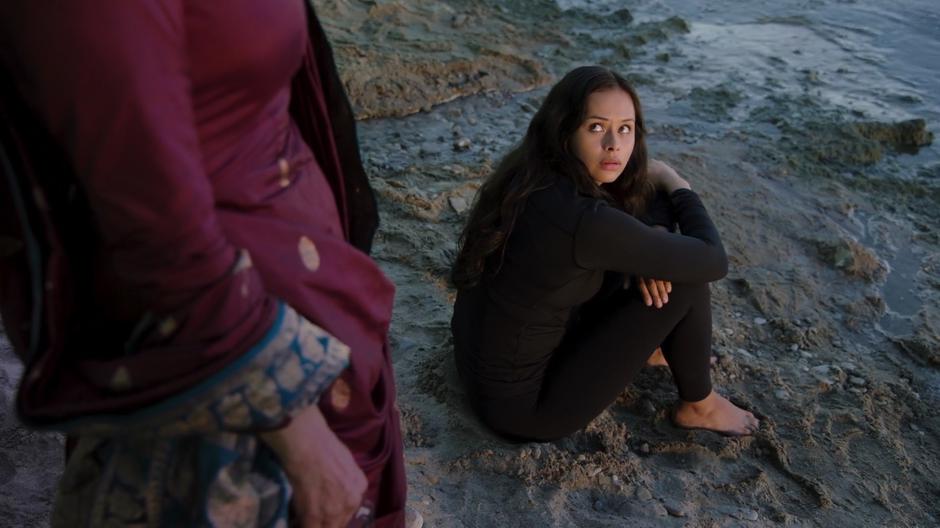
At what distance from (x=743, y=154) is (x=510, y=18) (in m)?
2.84

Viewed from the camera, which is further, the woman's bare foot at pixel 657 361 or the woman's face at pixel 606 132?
the woman's bare foot at pixel 657 361

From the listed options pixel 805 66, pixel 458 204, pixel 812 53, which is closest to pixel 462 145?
pixel 458 204

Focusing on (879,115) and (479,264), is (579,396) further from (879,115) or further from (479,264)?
(879,115)

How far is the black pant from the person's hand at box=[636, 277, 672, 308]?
2 centimetres

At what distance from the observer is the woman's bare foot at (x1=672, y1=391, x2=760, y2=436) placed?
2814 mm

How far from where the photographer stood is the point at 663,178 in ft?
9.86

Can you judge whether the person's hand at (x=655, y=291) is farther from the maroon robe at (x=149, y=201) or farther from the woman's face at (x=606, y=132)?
the maroon robe at (x=149, y=201)

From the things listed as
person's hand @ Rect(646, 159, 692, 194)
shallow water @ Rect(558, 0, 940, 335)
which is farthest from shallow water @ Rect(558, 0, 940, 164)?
person's hand @ Rect(646, 159, 692, 194)

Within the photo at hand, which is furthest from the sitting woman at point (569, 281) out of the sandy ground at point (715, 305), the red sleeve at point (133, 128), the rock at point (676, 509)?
the red sleeve at point (133, 128)

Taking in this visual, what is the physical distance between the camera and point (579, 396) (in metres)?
2.63

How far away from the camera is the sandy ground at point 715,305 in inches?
98.0

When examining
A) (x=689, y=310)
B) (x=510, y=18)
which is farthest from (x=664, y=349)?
(x=510, y=18)

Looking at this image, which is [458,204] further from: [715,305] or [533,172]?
[533,172]

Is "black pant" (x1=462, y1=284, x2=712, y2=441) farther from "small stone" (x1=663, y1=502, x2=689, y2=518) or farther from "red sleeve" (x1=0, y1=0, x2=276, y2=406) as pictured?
"red sleeve" (x1=0, y1=0, x2=276, y2=406)
